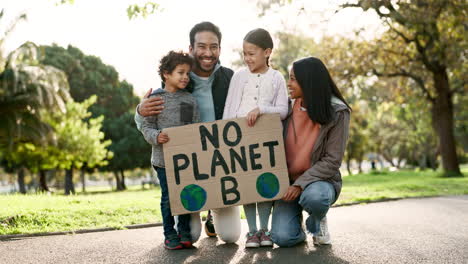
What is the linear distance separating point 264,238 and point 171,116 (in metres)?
1.48

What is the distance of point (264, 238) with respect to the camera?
193 inches

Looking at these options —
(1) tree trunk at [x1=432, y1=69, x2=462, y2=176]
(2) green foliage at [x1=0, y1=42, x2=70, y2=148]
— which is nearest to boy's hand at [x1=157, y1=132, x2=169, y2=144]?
(2) green foliage at [x1=0, y1=42, x2=70, y2=148]

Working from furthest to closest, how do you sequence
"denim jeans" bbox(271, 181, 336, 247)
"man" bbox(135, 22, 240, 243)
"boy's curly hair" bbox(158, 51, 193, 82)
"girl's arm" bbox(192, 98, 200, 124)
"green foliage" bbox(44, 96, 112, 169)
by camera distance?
1. "green foliage" bbox(44, 96, 112, 169)
2. "man" bbox(135, 22, 240, 243)
3. "girl's arm" bbox(192, 98, 200, 124)
4. "boy's curly hair" bbox(158, 51, 193, 82)
5. "denim jeans" bbox(271, 181, 336, 247)

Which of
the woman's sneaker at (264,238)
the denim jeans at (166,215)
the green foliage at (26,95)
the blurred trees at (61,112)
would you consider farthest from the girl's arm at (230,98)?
the green foliage at (26,95)

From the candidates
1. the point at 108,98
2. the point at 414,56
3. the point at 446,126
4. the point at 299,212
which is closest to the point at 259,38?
the point at 299,212

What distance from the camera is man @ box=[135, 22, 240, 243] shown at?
5129 millimetres

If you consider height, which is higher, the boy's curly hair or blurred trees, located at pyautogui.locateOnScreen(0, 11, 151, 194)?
blurred trees, located at pyautogui.locateOnScreen(0, 11, 151, 194)

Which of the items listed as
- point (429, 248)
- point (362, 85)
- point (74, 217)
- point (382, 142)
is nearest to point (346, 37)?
point (362, 85)

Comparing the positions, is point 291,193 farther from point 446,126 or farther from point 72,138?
point 72,138

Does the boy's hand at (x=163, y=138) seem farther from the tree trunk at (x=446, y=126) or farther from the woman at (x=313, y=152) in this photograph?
the tree trunk at (x=446, y=126)

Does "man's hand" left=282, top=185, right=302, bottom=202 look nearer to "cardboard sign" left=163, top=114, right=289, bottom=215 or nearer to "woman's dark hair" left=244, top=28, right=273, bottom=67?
"cardboard sign" left=163, top=114, right=289, bottom=215

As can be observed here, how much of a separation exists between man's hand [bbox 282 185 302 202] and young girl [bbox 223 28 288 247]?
31 cm

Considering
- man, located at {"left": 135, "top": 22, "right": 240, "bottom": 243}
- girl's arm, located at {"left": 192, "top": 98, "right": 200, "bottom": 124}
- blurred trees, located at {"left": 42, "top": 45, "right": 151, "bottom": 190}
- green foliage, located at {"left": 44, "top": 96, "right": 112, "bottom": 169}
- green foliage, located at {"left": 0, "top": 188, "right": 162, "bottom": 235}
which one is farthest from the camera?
→ blurred trees, located at {"left": 42, "top": 45, "right": 151, "bottom": 190}

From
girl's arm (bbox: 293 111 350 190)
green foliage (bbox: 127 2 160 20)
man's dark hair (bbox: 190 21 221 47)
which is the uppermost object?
green foliage (bbox: 127 2 160 20)
